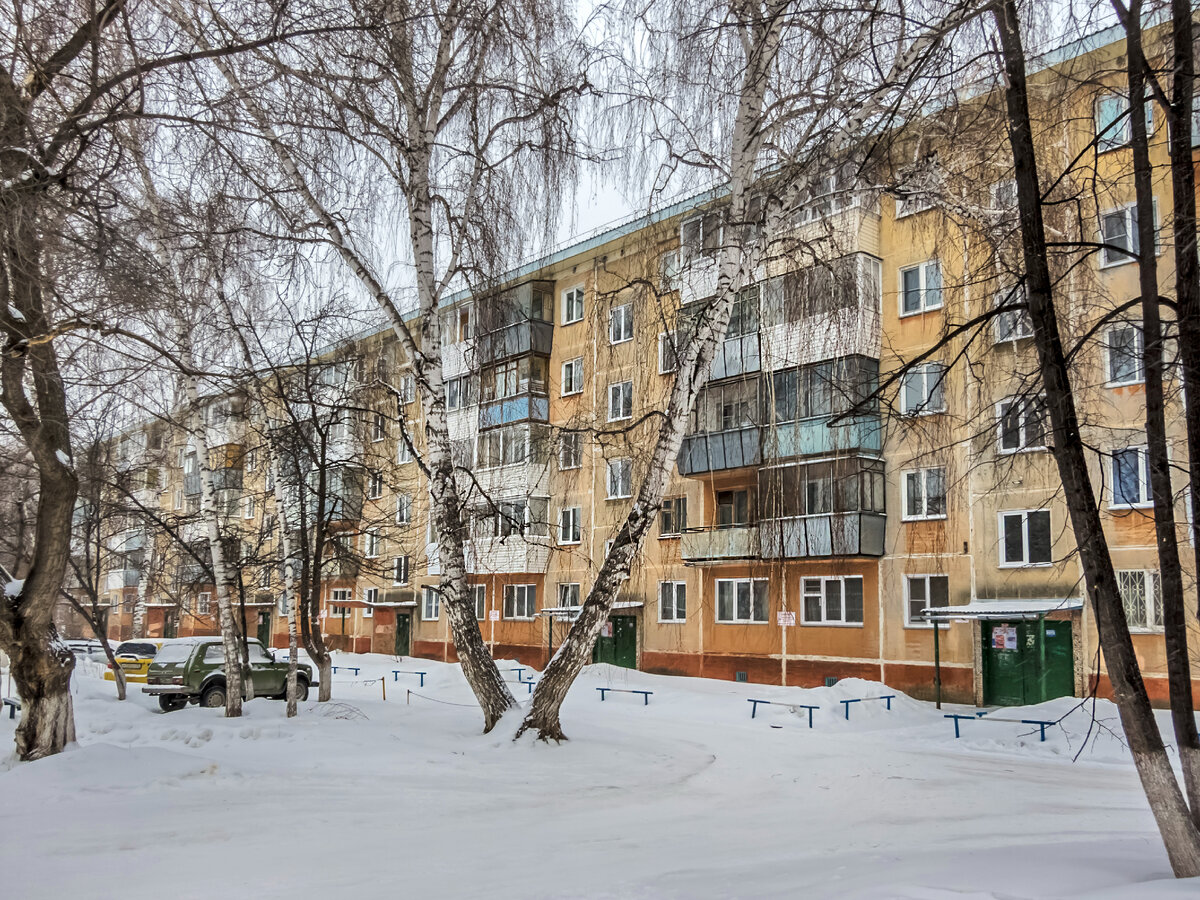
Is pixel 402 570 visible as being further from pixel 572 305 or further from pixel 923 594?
pixel 923 594

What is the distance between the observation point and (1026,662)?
23.1 m

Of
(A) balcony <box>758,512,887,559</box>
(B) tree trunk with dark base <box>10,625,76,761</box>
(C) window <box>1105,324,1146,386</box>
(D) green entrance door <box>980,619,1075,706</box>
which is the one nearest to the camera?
(C) window <box>1105,324,1146,386</box>

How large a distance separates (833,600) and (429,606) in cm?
2055

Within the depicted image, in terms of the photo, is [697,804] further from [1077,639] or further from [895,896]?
[1077,639]

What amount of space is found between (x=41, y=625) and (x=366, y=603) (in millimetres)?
33407

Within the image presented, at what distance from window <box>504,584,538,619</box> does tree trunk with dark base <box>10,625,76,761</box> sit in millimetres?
26805

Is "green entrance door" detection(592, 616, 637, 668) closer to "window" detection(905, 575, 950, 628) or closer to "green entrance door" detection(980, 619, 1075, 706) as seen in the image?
"window" detection(905, 575, 950, 628)

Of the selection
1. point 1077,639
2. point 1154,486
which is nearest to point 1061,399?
point 1154,486

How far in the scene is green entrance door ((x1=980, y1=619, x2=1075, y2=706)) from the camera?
22703mm

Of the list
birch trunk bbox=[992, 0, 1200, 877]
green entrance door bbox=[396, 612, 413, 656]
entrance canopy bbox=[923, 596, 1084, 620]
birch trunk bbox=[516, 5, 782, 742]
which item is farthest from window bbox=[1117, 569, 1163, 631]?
green entrance door bbox=[396, 612, 413, 656]

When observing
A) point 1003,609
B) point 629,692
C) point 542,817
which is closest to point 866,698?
point 1003,609

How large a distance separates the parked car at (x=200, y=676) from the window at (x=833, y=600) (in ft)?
43.3

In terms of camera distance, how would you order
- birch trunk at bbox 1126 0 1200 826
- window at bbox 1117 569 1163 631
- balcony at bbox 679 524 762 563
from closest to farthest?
birch trunk at bbox 1126 0 1200 826, window at bbox 1117 569 1163 631, balcony at bbox 679 524 762 563

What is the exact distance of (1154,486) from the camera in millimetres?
6074
